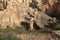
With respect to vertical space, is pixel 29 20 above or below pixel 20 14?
below

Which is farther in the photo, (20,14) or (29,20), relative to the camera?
(29,20)

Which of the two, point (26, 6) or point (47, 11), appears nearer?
point (26, 6)

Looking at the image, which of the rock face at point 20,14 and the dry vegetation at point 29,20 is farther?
the rock face at point 20,14

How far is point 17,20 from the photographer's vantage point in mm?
→ 14391

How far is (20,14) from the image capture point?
47.6 ft

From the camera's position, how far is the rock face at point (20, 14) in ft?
46.2

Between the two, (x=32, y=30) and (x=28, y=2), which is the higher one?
(x=28, y=2)

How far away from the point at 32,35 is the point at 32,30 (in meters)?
0.89

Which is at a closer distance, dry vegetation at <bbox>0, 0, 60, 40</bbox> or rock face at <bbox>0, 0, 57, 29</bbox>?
dry vegetation at <bbox>0, 0, 60, 40</bbox>

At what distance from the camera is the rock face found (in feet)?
46.2

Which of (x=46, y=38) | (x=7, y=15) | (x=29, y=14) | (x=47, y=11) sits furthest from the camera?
(x=47, y=11)

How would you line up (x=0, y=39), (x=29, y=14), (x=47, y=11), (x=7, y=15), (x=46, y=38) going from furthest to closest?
(x=47, y=11), (x=29, y=14), (x=7, y=15), (x=46, y=38), (x=0, y=39)

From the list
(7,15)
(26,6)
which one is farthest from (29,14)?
(7,15)

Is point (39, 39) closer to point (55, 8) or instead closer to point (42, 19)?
point (42, 19)
